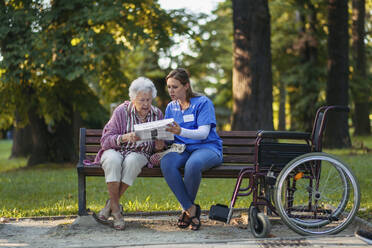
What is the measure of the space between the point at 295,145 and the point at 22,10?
861 centimetres

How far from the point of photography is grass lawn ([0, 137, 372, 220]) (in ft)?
18.6

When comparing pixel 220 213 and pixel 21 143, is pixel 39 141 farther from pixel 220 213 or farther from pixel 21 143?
pixel 220 213

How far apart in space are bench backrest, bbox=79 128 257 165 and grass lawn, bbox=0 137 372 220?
808mm

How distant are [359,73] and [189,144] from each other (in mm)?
16160

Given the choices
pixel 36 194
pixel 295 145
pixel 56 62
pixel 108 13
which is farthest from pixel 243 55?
pixel 295 145

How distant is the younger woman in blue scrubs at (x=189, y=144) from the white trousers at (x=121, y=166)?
24cm

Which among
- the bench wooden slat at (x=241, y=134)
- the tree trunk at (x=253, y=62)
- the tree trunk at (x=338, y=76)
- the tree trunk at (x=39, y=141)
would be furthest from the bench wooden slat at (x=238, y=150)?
the tree trunk at (x=338, y=76)

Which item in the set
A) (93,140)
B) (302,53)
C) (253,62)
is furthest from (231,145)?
(302,53)

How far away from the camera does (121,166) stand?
461 centimetres

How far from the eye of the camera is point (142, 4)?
12.1m

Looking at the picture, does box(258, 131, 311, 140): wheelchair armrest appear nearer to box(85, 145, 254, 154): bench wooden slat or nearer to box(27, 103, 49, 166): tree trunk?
box(85, 145, 254, 154): bench wooden slat

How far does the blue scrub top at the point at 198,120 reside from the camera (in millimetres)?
4703

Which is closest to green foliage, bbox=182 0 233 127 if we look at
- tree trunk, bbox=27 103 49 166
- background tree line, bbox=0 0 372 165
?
background tree line, bbox=0 0 372 165

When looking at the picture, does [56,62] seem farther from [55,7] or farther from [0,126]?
[0,126]
